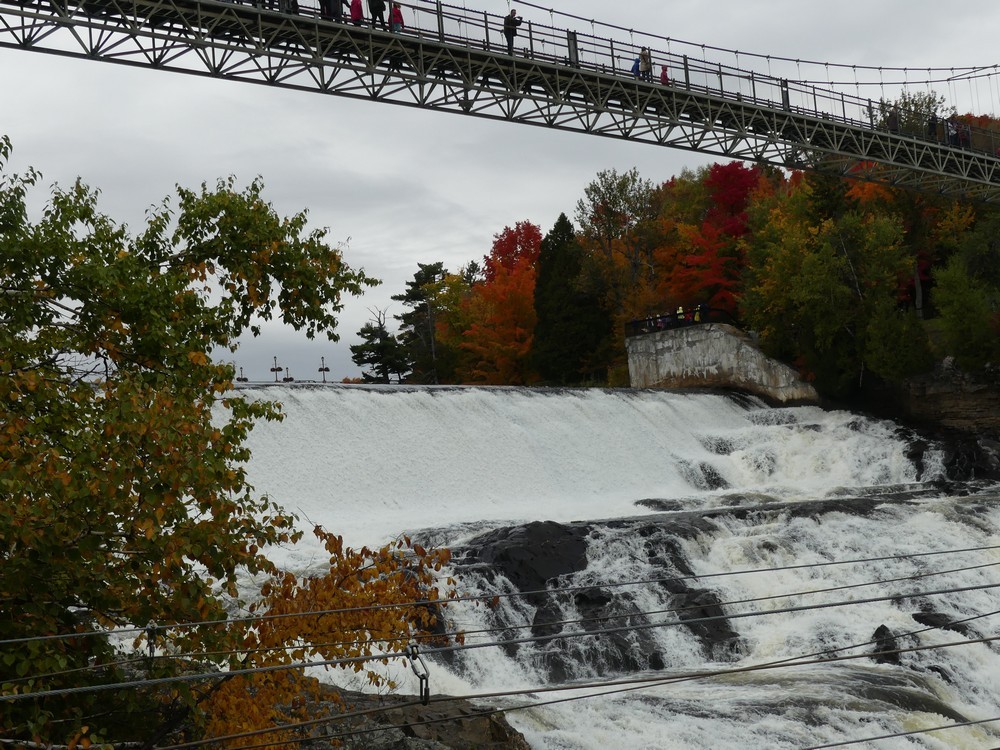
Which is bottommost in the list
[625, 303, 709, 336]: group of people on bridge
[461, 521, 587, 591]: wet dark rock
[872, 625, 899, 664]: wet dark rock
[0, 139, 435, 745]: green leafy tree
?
[872, 625, 899, 664]: wet dark rock

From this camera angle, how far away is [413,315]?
190 feet

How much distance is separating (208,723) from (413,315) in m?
50.7

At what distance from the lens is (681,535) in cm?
1759

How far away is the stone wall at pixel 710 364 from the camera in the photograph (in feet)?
115

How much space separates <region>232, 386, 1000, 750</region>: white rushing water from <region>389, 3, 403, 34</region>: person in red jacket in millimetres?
7547

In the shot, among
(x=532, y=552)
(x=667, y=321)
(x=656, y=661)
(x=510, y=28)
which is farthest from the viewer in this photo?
(x=667, y=321)

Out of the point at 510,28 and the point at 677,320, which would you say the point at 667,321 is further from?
the point at 510,28

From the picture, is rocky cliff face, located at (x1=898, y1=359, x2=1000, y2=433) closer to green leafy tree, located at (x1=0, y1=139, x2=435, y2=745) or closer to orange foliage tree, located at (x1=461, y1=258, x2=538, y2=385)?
orange foliage tree, located at (x1=461, y1=258, x2=538, y2=385)

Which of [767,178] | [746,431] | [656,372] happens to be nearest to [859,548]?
[746,431]

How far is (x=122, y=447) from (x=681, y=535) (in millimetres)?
12368

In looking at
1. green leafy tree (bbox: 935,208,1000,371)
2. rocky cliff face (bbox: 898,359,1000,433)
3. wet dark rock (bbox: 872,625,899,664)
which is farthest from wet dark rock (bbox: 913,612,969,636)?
green leafy tree (bbox: 935,208,1000,371)

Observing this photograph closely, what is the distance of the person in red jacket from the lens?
21.8 m

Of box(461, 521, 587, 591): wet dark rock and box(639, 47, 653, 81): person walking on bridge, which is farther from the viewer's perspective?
box(639, 47, 653, 81): person walking on bridge

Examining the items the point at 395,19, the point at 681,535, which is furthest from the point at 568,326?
the point at 681,535
